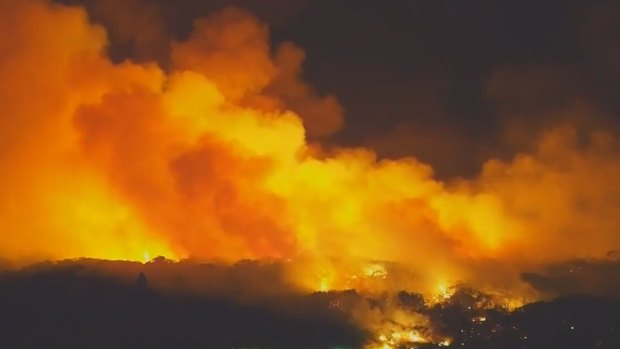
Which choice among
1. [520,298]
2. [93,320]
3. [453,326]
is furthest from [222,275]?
[520,298]

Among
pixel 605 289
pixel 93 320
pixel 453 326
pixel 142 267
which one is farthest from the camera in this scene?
pixel 605 289

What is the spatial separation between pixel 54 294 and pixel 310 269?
19552 millimetres

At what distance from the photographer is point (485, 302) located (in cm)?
7106

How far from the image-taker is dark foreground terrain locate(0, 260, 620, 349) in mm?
59094

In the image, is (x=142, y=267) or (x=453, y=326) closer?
(x=142, y=267)

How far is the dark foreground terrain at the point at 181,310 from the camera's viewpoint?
59.1 m

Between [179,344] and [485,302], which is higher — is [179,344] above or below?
below

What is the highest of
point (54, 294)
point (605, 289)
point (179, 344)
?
point (605, 289)

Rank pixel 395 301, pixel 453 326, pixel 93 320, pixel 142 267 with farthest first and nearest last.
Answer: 1. pixel 453 326
2. pixel 395 301
3. pixel 93 320
4. pixel 142 267

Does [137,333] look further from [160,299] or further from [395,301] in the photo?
[395,301]

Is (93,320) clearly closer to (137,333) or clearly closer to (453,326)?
(137,333)

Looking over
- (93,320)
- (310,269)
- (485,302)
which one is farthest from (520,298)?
(93,320)

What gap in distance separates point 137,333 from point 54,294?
8.16 meters

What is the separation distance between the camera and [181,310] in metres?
63.6
